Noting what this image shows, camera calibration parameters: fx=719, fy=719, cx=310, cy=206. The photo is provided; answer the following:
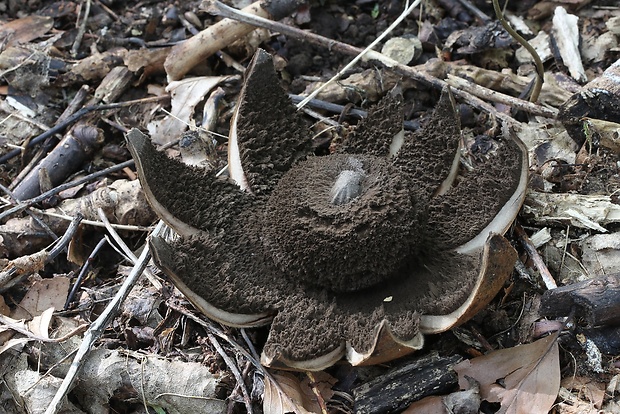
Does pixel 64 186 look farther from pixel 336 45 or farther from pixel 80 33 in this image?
pixel 336 45

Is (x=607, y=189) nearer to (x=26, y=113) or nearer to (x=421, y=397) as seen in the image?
(x=421, y=397)

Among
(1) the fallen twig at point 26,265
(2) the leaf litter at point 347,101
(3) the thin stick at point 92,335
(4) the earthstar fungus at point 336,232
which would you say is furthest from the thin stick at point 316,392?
(1) the fallen twig at point 26,265

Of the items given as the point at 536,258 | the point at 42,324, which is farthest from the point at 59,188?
the point at 536,258

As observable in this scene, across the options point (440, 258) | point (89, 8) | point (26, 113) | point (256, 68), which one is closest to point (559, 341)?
point (440, 258)

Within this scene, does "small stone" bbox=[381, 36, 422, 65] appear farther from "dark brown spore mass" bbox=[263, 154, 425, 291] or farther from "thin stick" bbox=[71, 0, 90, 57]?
"thin stick" bbox=[71, 0, 90, 57]

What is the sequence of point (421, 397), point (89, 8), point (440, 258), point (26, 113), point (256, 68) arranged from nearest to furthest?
point (421, 397), point (440, 258), point (256, 68), point (26, 113), point (89, 8)

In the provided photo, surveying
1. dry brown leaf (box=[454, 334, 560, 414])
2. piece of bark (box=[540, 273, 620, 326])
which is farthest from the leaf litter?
piece of bark (box=[540, 273, 620, 326])
